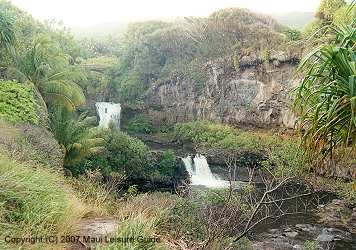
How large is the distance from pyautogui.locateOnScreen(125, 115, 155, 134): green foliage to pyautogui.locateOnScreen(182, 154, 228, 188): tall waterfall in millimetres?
8889

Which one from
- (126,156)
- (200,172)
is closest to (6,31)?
(126,156)

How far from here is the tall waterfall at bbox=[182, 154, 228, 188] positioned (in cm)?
2088

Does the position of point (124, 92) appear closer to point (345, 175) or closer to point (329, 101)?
point (345, 175)

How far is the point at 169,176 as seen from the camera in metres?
20.4

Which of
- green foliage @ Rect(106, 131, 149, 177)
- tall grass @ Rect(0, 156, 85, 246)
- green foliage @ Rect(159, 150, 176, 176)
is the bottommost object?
green foliage @ Rect(159, 150, 176, 176)

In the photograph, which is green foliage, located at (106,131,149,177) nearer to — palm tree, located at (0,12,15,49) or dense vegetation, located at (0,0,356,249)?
dense vegetation, located at (0,0,356,249)

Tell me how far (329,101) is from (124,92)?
31.2m

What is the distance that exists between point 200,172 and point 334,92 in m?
19.0

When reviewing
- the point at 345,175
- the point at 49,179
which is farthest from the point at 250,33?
the point at 49,179

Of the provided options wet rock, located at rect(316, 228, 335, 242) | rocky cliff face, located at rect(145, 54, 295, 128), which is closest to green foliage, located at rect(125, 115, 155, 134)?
rocky cliff face, located at rect(145, 54, 295, 128)

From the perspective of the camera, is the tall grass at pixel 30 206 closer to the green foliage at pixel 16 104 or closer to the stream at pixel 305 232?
the green foliage at pixel 16 104

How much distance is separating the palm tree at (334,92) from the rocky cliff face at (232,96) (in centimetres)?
2179

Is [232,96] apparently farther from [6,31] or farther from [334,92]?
[334,92]

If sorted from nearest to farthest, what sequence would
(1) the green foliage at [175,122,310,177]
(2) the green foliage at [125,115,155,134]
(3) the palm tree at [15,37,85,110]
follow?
(3) the palm tree at [15,37,85,110]
(1) the green foliage at [175,122,310,177]
(2) the green foliage at [125,115,155,134]
